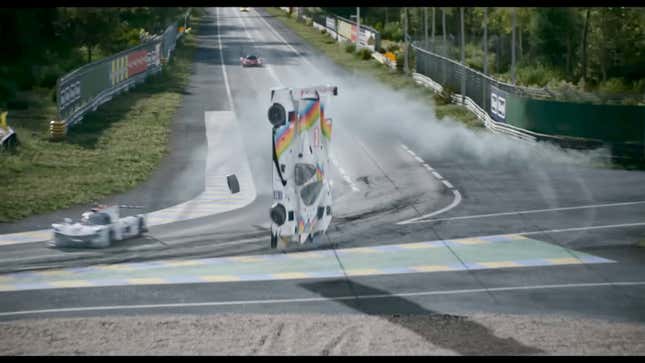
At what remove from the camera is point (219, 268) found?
25.5 m

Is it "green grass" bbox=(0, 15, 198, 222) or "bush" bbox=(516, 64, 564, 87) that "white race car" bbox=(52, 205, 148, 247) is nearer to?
"green grass" bbox=(0, 15, 198, 222)

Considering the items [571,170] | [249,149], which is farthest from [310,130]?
[249,149]

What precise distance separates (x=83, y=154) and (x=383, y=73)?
34967mm

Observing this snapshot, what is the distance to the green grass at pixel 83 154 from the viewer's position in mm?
34812

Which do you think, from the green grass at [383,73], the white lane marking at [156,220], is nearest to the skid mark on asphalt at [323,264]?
the white lane marking at [156,220]

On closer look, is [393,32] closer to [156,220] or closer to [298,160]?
[156,220]

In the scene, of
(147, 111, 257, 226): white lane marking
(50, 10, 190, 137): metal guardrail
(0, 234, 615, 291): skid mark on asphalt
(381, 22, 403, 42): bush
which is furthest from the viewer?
(381, 22, 403, 42): bush

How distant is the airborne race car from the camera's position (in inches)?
912

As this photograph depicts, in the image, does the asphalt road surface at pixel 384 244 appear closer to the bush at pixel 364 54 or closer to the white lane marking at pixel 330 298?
the white lane marking at pixel 330 298

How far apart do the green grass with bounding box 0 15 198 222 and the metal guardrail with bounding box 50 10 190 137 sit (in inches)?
27.5

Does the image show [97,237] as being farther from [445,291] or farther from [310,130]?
[445,291]

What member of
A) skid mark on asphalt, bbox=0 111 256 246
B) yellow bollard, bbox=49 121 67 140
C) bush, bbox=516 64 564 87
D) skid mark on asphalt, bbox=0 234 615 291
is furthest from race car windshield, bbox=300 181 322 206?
bush, bbox=516 64 564 87

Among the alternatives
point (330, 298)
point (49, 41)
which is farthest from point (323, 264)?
point (49, 41)
